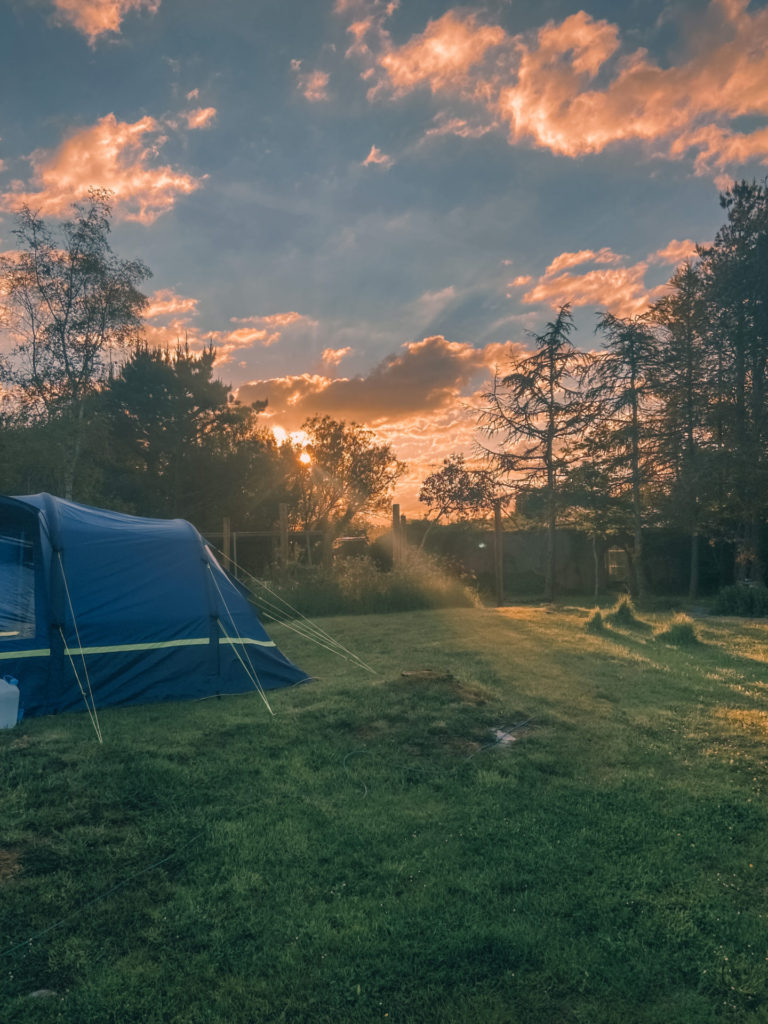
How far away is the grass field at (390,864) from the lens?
2.37 m

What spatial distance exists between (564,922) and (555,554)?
18.8m

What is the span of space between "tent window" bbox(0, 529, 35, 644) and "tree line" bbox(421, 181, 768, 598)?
15015 mm

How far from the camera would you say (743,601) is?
47.7 ft

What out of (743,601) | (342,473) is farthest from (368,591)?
(342,473)

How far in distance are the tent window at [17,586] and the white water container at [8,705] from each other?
797mm

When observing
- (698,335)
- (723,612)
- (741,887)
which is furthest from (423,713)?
(698,335)

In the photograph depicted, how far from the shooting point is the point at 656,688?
6.92 meters

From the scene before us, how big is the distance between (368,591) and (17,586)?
837cm

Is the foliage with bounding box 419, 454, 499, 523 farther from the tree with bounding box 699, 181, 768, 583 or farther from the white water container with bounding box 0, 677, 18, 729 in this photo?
the white water container with bounding box 0, 677, 18, 729

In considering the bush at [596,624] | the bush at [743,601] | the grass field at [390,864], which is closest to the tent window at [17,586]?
the grass field at [390,864]

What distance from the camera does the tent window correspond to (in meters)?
6.44

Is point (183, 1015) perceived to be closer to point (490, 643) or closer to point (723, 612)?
point (490, 643)

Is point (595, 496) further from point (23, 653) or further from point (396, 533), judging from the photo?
point (23, 653)

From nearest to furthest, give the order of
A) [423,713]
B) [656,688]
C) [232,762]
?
1. [232,762]
2. [423,713]
3. [656,688]
